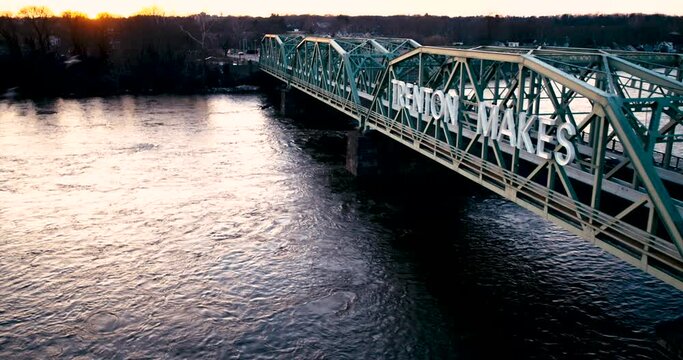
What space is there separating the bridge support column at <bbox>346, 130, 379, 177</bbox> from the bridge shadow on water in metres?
0.87

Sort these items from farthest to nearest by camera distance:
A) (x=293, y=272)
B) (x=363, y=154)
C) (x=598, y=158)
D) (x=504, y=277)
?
(x=363, y=154) → (x=293, y=272) → (x=504, y=277) → (x=598, y=158)

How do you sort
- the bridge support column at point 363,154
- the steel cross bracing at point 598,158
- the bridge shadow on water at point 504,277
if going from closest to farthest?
the steel cross bracing at point 598,158 → the bridge shadow on water at point 504,277 → the bridge support column at point 363,154

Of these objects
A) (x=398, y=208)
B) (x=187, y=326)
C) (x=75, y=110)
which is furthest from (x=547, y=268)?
(x=75, y=110)

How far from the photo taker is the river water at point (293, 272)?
788 inches

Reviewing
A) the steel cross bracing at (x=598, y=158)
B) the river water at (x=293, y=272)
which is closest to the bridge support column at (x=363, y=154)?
the river water at (x=293, y=272)

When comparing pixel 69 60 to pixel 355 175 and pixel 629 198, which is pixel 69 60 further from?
pixel 629 198

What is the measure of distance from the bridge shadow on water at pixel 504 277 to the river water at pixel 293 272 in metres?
0.09

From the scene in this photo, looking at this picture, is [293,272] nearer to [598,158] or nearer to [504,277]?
[504,277]

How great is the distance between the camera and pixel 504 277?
81.9 feet

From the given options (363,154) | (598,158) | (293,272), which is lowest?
(293,272)

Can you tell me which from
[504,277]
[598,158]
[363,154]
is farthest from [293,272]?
[363,154]

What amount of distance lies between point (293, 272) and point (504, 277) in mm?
9502

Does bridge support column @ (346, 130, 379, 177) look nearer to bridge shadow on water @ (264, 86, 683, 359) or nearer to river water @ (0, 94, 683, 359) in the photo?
bridge shadow on water @ (264, 86, 683, 359)

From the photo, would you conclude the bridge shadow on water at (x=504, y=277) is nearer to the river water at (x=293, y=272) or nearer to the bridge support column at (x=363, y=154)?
the river water at (x=293, y=272)
